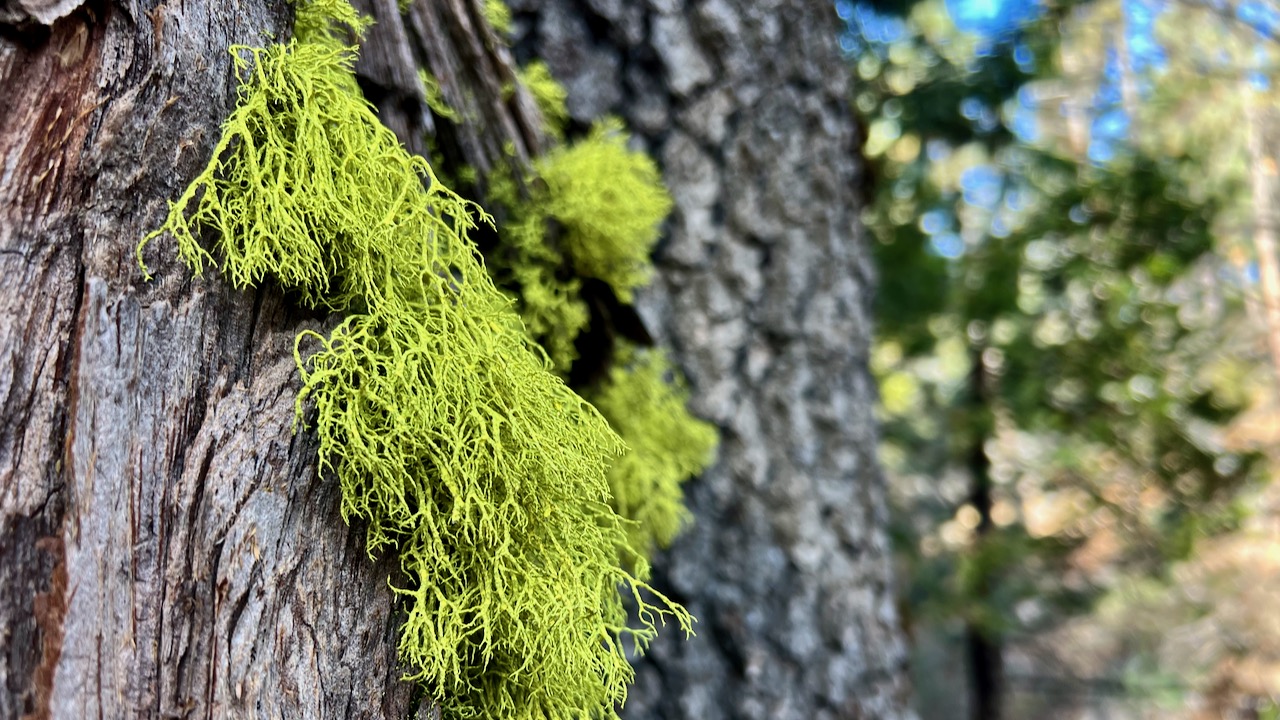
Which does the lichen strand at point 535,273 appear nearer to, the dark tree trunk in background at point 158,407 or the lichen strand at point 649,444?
the dark tree trunk in background at point 158,407

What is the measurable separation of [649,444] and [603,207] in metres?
0.47

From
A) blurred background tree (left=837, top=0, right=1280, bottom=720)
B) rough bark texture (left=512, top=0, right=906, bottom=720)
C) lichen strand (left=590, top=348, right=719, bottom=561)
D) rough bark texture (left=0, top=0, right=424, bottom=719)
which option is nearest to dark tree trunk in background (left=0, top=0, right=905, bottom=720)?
rough bark texture (left=0, top=0, right=424, bottom=719)

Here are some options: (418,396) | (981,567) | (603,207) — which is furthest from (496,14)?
(981,567)

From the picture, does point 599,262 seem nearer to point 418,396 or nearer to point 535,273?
point 535,273

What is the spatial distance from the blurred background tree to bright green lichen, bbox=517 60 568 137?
1.07m

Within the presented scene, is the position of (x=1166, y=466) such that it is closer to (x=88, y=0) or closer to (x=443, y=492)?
(x=443, y=492)

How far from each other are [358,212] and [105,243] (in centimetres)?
24

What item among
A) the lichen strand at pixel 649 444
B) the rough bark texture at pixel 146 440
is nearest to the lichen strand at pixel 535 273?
the lichen strand at pixel 649 444

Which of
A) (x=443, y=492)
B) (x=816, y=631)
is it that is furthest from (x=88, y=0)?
(x=816, y=631)

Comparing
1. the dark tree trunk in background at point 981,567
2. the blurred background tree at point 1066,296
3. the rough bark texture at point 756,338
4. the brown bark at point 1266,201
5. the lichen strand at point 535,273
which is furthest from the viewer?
the brown bark at point 1266,201

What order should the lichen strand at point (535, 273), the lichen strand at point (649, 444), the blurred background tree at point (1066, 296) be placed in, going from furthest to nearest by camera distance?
the blurred background tree at point (1066, 296) → the lichen strand at point (649, 444) → the lichen strand at point (535, 273)

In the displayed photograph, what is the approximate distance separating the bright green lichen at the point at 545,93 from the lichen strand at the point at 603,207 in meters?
0.15

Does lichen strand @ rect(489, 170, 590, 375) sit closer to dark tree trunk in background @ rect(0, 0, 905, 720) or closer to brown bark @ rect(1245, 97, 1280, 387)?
dark tree trunk in background @ rect(0, 0, 905, 720)

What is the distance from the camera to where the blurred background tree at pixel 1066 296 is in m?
3.29
